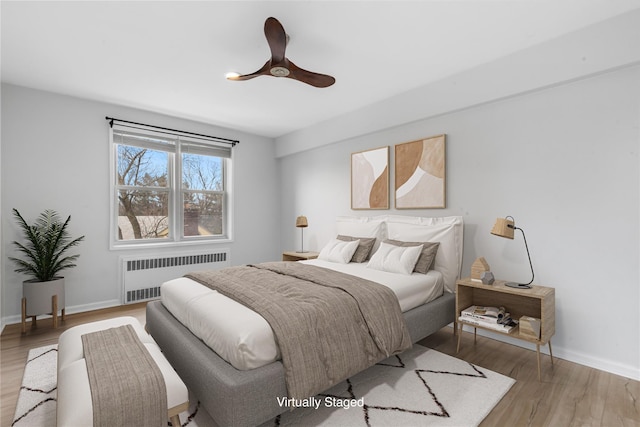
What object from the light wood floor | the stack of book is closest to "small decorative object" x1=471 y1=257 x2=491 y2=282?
the stack of book

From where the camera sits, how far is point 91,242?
3771 mm

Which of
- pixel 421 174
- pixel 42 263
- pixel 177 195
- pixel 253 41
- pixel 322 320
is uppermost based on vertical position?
pixel 253 41

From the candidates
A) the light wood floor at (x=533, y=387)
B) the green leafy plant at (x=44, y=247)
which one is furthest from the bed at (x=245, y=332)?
the green leafy plant at (x=44, y=247)

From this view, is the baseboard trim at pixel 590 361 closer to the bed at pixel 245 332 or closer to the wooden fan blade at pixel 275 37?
the bed at pixel 245 332

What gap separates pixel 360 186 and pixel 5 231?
13.4ft

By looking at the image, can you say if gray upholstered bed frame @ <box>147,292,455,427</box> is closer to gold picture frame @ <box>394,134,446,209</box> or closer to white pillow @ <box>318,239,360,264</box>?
white pillow @ <box>318,239,360,264</box>

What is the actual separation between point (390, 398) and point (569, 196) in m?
2.15

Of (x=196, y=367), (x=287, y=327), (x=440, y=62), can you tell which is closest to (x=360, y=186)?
(x=440, y=62)

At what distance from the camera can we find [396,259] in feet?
A: 9.90

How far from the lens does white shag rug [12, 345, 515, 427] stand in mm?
1773

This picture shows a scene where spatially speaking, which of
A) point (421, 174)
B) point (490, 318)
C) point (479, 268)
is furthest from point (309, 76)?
point (490, 318)

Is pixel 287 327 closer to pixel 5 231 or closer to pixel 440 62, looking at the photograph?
pixel 440 62

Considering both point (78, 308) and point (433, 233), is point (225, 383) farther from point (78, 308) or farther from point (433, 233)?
point (78, 308)

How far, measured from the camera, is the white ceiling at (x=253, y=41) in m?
2.12
